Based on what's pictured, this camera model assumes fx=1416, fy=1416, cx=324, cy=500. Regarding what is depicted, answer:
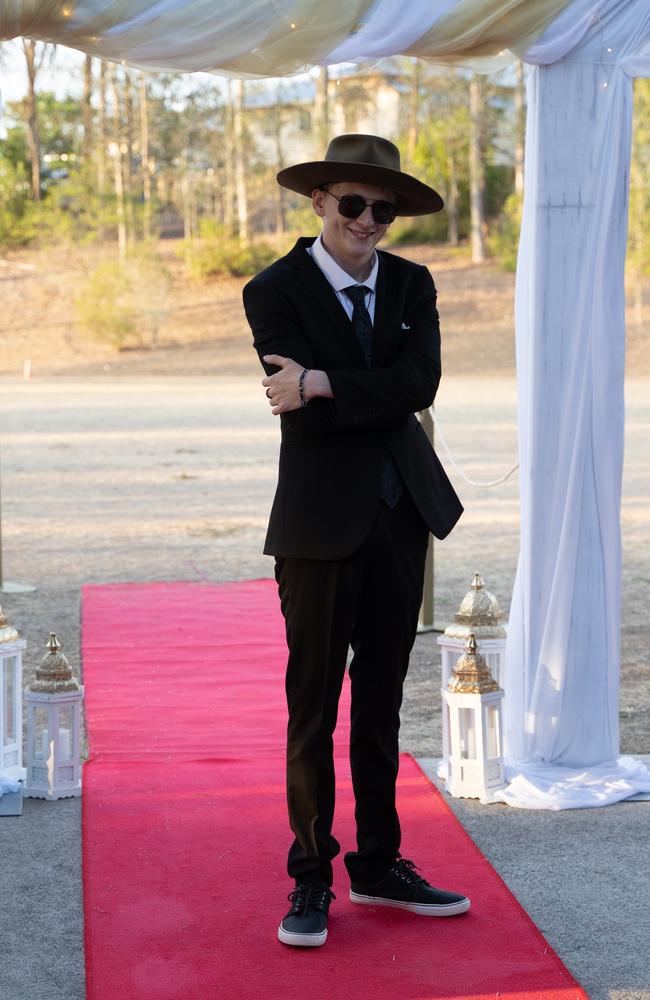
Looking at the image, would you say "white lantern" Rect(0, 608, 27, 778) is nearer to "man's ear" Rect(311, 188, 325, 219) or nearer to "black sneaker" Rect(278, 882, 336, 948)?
"black sneaker" Rect(278, 882, 336, 948)

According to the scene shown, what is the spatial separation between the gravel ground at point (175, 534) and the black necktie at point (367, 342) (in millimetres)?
1198

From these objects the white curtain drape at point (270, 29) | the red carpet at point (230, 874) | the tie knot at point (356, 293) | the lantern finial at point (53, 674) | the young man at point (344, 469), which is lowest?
the red carpet at point (230, 874)

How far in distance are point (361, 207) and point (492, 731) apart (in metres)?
1.98

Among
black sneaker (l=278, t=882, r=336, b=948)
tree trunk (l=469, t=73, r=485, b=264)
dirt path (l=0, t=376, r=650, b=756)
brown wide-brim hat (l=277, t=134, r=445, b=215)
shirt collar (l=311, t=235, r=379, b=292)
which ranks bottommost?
dirt path (l=0, t=376, r=650, b=756)

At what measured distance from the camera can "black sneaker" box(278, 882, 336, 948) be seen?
348 centimetres

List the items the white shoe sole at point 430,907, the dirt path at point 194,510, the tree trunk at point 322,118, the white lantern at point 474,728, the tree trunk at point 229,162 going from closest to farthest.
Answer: the white shoe sole at point 430,907 → the white lantern at point 474,728 → the dirt path at point 194,510 → the tree trunk at point 322,118 → the tree trunk at point 229,162

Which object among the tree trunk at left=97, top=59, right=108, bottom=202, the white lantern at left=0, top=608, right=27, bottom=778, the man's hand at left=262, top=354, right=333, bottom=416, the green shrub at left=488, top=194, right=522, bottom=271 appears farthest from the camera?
the tree trunk at left=97, top=59, right=108, bottom=202

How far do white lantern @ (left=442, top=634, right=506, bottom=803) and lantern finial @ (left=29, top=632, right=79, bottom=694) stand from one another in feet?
4.18

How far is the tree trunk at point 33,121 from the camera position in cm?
4741

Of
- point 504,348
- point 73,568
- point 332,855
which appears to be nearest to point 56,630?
point 73,568

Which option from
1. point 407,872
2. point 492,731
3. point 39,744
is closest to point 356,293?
point 407,872

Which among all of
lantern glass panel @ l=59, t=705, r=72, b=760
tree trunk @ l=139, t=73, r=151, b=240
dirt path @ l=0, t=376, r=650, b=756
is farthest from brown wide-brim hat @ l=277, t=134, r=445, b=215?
tree trunk @ l=139, t=73, r=151, b=240

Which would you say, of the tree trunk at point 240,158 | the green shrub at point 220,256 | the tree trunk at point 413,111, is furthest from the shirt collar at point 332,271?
the tree trunk at point 413,111

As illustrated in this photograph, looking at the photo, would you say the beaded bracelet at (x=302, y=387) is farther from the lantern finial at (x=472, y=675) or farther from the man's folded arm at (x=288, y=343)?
the lantern finial at (x=472, y=675)
